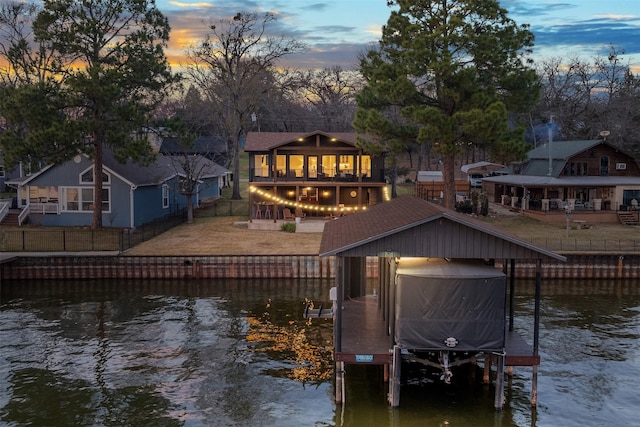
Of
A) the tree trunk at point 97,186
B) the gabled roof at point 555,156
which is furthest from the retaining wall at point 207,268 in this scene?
the gabled roof at point 555,156

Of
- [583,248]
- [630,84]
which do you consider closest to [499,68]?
[583,248]

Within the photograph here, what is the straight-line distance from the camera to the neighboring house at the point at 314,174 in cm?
4688

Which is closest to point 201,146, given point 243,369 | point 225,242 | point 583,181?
point 225,242

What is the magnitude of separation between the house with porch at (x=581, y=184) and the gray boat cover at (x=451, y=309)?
3406 cm

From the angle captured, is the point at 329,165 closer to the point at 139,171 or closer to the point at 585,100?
the point at 139,171

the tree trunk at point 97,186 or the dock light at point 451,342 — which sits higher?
the tree trunk at point 97,186

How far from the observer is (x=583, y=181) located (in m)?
51.1

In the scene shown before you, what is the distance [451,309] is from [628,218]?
3719 cm

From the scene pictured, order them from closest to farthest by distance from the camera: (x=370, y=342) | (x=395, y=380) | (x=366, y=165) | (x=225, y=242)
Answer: (x=395, y=380) < (x=370, y=342) < (x=225, y=242) < (x=366, y=165)

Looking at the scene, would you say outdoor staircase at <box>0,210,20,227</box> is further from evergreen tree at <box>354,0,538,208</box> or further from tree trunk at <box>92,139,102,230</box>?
evergreen tree at <box>354,0,538,208</box>

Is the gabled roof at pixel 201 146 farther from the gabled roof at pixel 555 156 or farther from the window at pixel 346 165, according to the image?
the gabled roof at pixel 555 156

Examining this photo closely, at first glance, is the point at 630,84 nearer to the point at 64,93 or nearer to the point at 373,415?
the point at 64,93

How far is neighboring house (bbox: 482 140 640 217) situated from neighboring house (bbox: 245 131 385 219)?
1395cm

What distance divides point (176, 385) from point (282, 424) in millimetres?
4343
